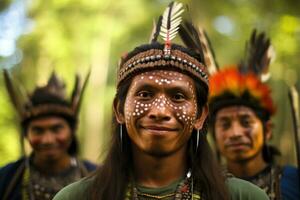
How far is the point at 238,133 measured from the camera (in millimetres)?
5242

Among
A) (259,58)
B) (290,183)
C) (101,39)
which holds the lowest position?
(290,183)

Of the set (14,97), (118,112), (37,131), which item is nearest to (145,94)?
(118,112)

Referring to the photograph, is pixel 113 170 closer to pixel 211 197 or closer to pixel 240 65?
pixel 211 197

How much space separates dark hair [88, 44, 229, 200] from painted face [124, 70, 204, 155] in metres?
0.09

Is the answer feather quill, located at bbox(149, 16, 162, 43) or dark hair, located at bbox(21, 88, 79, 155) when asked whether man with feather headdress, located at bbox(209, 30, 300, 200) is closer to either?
dark hair, located at bbox(21, 88, 79, 155)

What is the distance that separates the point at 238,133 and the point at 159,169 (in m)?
2.30

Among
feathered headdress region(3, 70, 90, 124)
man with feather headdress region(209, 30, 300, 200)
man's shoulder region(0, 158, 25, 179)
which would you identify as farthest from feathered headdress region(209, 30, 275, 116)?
man's shoulder region(0, 158, 25, 179)

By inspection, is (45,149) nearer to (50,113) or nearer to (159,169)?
(50,113)

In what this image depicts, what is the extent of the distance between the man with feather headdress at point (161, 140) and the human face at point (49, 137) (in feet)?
9.65

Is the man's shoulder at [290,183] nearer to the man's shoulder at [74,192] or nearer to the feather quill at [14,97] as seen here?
the man's shoulder at [74,192]

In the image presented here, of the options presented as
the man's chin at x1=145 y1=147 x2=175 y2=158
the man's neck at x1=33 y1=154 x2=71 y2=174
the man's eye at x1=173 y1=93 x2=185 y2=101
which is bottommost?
the man's neck at x1=33 y1=154 x2=71 y2=174

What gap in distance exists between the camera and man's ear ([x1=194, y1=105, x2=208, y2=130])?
3.11 metres

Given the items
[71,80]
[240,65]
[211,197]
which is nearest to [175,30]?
[211,197]

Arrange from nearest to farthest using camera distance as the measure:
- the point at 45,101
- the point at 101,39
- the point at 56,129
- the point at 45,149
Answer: the point at 45,149 → the point at 56,129 → the point at 45,101 → the point at 101,39
